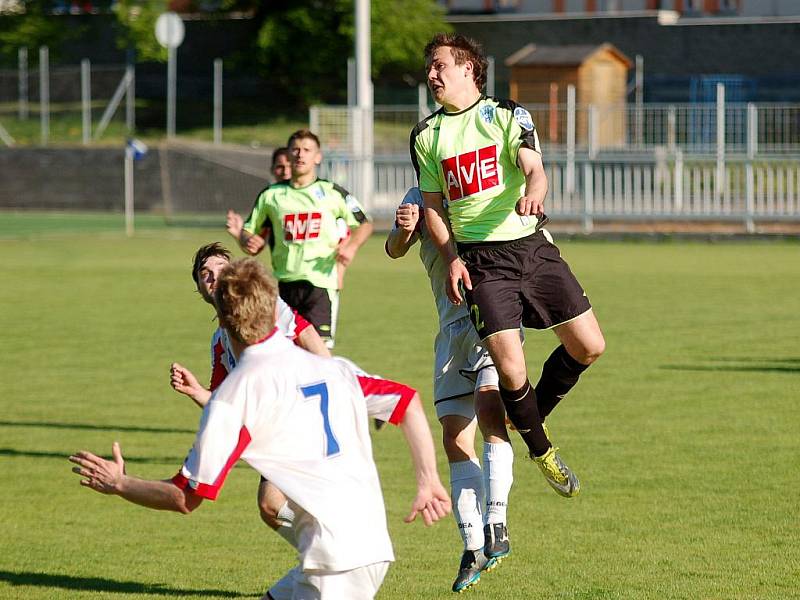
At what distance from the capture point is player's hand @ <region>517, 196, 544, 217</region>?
637 centimetres

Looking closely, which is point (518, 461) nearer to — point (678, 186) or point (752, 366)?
point (752, 366)

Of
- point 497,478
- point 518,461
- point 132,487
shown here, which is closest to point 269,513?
point 497,478

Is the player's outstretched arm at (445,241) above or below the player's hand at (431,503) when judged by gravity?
above

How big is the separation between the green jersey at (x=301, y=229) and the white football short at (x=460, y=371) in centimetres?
336

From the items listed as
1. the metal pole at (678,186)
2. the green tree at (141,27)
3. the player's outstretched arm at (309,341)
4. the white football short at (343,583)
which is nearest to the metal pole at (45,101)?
the green tree at (141,27)

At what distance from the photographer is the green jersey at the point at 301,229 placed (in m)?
10.1

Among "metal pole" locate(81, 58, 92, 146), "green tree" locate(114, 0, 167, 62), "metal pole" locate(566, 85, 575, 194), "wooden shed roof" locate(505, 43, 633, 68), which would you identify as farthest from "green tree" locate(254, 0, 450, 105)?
"metal pole" locate(566, 85, 575, 194)

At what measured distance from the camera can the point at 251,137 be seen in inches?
1834

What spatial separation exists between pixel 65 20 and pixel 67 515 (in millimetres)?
49607

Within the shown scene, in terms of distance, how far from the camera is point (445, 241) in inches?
261

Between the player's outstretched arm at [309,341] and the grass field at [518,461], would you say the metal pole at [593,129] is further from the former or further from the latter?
the player's outstretched arm at [309,341]

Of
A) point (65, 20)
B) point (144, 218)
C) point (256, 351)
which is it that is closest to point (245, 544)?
point (256, 351)

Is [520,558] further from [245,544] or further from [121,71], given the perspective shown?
[121,71]

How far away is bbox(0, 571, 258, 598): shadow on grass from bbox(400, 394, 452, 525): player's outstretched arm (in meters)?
1.85
